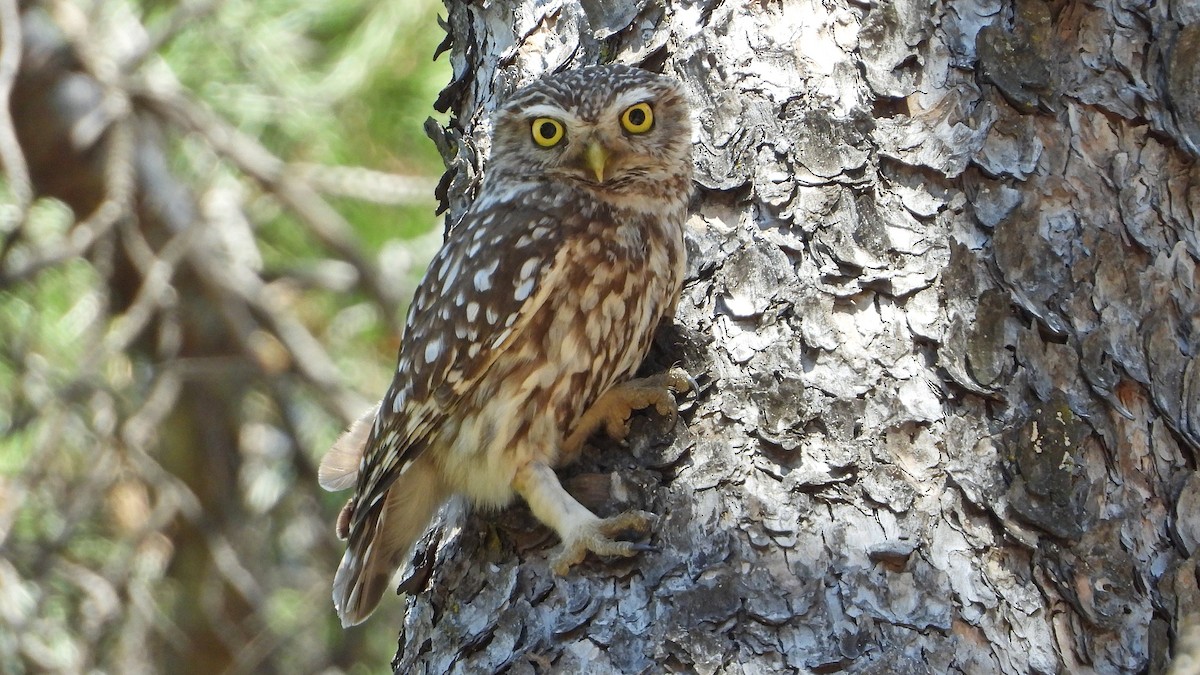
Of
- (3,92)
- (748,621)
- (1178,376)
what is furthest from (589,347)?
(3,92)

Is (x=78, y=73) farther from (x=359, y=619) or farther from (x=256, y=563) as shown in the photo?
(x=359, y=619)

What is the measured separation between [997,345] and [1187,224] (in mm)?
480

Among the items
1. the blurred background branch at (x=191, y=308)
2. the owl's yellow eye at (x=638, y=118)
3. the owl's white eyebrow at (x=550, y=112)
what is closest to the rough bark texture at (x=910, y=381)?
the owl's yellow eye at (x=638, y=118)

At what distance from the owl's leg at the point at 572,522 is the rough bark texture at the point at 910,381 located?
0.03 meters

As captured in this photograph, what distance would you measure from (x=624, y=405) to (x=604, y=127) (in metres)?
0.62

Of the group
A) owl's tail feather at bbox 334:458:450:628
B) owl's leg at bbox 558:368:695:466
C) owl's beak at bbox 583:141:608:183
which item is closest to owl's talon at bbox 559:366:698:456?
owl's leg at bbox 558:368:695:466

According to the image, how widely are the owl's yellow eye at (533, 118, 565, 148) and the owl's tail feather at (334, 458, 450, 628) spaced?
733mm

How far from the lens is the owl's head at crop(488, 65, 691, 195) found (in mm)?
2502

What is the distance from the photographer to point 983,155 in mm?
2168

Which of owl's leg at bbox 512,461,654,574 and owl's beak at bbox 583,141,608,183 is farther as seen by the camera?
owl's beak at bbox 583,141,608,183

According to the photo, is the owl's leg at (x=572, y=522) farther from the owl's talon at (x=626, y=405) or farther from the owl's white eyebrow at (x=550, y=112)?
the owl's white eyebrow at (x=550, y=112)

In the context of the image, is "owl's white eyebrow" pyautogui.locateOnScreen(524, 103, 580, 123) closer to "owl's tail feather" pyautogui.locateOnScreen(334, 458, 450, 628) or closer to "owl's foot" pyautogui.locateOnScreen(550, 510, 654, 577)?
"owl's tail feather" pyautogui.locateOnScreen(334, 458, 450, 628)

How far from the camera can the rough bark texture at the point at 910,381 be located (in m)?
1.88

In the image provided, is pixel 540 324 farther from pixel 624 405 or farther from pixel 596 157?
pixel 596 157
